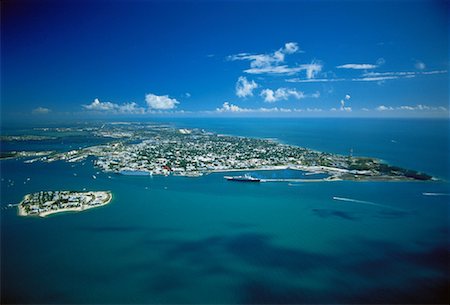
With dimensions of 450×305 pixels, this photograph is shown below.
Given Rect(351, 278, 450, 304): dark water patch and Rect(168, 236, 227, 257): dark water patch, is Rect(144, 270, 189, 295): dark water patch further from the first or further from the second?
Rect(351, 278, 450, 304): dark water patch

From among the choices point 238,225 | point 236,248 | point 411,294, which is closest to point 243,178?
point 238,225

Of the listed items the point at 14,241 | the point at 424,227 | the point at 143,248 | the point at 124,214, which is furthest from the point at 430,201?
the point at 14,241

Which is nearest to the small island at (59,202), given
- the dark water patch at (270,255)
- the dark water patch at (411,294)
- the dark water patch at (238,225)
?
the dark water patch at (238,225)

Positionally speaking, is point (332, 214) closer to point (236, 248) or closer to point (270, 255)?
point (270, 255)

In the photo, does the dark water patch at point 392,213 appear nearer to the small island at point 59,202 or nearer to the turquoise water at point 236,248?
the turquoise water at point 236,248

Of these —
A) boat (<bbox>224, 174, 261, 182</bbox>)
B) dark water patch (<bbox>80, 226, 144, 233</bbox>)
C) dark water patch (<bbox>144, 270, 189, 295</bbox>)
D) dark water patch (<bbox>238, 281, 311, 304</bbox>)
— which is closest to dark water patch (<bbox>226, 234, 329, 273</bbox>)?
dark water patch (<bbox>238, 281, 311, 304</bbox>)

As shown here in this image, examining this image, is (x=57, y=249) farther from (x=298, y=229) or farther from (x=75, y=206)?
(x=298, y=229)
